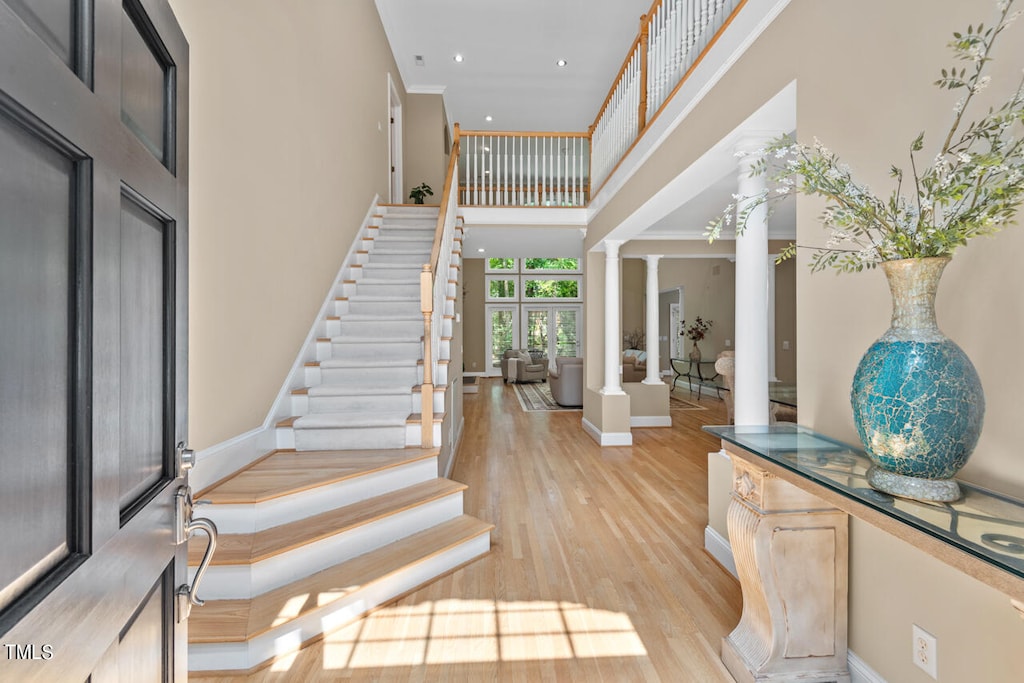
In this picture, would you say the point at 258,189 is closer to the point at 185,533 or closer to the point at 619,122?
the point at 185,533

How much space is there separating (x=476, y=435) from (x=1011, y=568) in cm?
524

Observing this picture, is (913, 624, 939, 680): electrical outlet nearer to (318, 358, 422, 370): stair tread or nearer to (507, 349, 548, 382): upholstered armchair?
(318, 358, 422, 370): stair tread

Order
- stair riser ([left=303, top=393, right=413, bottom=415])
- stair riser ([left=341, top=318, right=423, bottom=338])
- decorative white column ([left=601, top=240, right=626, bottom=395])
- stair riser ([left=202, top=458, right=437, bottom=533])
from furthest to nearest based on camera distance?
decorative white column ([left=601, top=240, right=626, bottom=395]), stair riser ([left=341, top=318, right=423, bottom=338]), stair riser ([left=303, top=393, right=413, bottom=415]), stair riser ([left=202, top=458, right=437, bottom=533])

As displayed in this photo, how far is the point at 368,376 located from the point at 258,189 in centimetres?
150

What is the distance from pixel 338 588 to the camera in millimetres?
2070

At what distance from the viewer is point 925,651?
138 cm

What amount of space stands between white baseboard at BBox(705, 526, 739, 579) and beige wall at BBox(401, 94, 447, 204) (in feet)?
20.4

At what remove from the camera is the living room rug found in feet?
25.7

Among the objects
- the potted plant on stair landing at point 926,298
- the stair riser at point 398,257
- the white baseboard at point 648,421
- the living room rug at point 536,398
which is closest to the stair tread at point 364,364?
the stair riser at point 398,257

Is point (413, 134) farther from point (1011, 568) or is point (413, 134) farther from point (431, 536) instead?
point (1011, 568)

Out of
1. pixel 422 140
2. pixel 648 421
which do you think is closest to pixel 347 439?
pixel 648 421

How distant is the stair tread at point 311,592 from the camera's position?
5.85 ft

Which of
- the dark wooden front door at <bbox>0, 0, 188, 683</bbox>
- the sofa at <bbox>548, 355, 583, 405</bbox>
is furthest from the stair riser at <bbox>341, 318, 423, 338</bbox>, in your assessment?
the sofa at <bbox>548, 355, 583, 405</bbox>

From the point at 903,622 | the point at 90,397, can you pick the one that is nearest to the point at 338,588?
the point at 90,397
